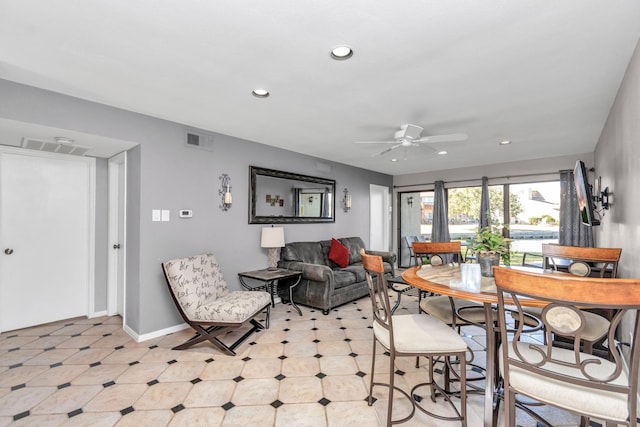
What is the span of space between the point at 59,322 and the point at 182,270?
199 centimetres

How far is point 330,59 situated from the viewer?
205 centimetres

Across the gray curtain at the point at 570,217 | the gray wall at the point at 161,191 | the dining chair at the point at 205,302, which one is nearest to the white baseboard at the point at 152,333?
the gray wall at the point at 161,191

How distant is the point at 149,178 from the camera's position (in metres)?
3.16

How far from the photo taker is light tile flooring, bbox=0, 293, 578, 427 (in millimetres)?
1922

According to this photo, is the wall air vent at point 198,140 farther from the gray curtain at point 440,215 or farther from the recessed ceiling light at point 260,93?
the gray curtain at point 440,215

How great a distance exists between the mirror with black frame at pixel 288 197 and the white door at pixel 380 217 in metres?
1.97

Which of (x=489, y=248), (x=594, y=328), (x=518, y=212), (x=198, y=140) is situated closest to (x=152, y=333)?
(x=198, y=140)

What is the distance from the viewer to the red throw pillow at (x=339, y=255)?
4953mm

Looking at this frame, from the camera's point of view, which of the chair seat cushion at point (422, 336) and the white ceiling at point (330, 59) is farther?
the chair seat cushion at point (422, 336)

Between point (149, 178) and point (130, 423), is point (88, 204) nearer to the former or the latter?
point (149, 178)

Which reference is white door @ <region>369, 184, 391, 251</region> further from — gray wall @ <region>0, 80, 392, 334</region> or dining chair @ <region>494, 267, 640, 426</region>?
dining chair @ <region>494, 267, 640, 426</region>

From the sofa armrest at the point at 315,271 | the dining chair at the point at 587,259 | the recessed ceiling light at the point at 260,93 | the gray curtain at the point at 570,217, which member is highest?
the recessed ceiling light at the point at 260,93

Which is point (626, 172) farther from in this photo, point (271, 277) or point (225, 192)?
point (225, 192)

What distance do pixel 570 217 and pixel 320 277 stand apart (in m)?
4.53
